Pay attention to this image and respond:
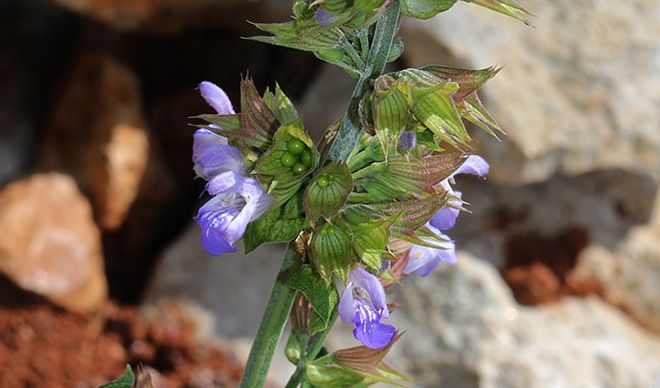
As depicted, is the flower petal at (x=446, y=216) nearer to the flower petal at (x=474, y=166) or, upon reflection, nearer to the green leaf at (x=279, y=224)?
the flower petal at (x=474, y=166)

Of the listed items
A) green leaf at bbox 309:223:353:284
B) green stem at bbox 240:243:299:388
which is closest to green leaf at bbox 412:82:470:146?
green leaf at bbox 309:223:353:284

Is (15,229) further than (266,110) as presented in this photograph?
Yes

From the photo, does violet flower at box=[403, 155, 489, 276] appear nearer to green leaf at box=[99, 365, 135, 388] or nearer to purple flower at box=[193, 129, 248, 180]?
purple flower at box=[193, 129, 248, 180]

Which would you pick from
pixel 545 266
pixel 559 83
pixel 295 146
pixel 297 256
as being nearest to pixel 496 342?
pixel 545 266

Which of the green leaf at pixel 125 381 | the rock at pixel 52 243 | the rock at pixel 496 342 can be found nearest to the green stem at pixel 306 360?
the green leaf at pixel 125 381

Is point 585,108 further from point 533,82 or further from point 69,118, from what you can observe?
point 69,118

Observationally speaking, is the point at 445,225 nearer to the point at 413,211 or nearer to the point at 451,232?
the point at 413,211

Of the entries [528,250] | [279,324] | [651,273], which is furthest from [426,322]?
[279,324]
